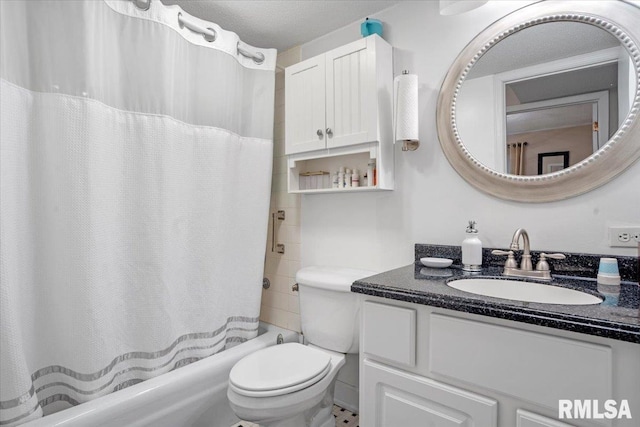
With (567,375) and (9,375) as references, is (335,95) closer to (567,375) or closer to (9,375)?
(567,375)

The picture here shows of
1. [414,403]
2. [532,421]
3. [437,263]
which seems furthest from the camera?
[437,263]

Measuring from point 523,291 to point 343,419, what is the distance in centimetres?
124

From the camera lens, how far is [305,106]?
1915 mm

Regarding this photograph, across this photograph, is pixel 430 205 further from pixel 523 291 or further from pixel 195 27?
pixel 195 27

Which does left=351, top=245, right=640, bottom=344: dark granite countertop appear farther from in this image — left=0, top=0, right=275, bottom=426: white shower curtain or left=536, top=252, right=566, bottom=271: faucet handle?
left=0, top=0, right=275, bottom=426: white shower curtain

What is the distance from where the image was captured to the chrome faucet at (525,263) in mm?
1261

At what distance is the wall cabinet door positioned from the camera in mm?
1650

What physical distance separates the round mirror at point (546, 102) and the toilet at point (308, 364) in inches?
33.4

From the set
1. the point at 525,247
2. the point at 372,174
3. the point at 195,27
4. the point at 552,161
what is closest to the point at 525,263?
the point at 525,247

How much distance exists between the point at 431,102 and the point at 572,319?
1.18m

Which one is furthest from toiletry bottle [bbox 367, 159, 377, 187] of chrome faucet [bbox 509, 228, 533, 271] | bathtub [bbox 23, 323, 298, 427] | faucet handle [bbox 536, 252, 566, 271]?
bathtub [bbox 23, 323, 298, 427]

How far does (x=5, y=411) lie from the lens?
3.71 ft

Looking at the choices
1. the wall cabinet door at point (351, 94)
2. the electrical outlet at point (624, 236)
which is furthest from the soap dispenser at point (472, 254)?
the wall cabinet door at point (351, 94)

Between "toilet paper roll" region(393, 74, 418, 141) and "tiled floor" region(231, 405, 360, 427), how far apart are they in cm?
154
